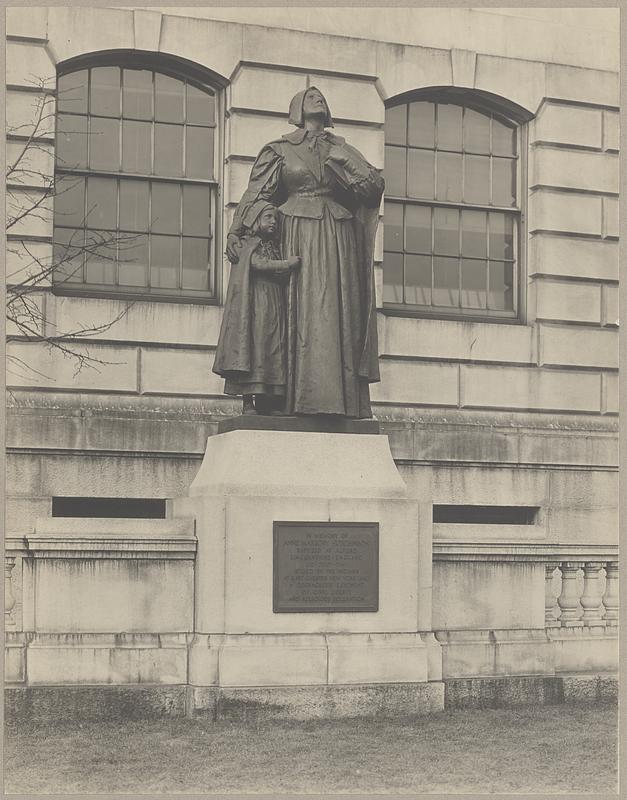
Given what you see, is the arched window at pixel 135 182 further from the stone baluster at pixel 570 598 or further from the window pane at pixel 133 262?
the stone baluster at pixel 570 598

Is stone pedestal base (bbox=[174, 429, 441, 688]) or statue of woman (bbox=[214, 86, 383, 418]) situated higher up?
statue of woman (bbox=[214, 86, 383, 418])

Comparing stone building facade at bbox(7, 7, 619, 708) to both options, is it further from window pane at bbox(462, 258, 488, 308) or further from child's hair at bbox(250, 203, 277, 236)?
child's hair at bbox(250, 203, 277, 236)

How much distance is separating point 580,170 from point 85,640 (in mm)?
11865

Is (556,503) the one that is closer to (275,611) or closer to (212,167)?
(212,167)

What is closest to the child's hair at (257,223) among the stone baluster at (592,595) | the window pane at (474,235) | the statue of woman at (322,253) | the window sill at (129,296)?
the statue of woman at (322,253)

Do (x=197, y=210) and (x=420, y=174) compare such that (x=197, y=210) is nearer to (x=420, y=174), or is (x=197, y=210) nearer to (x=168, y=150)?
(x=168, y=150)

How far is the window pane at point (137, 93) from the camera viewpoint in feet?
63.6

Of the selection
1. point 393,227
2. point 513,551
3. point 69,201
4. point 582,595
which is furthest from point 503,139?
point 513,551

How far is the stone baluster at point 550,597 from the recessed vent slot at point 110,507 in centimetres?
615

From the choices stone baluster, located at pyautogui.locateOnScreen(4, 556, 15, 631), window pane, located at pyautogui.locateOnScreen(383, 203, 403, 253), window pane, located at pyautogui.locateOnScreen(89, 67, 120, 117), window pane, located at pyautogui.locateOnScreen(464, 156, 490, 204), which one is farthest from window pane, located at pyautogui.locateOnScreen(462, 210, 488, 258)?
stone baluster, located at pyautogui.locateOnScreen(4, 556, 15, 631)

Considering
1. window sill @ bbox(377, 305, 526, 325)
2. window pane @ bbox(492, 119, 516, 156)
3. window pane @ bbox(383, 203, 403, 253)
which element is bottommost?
window sill @ bbox(377, 305, 526, 325)

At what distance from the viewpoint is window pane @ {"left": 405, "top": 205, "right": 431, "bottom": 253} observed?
20766 mm

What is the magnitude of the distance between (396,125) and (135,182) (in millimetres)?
4047

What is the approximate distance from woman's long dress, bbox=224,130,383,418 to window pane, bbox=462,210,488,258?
24.8 feet
